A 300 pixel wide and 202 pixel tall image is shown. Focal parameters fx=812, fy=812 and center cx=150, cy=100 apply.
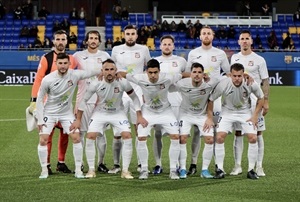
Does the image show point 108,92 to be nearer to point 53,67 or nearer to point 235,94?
point 53,67

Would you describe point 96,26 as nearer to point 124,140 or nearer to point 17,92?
point 17,92

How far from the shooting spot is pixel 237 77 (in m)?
12.0

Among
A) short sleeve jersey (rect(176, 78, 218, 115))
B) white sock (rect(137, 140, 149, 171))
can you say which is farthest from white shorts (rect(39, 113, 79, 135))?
short sleeve jersey (rect(176, 78, 218, 115))

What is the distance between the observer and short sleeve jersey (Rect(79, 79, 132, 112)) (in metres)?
12.1

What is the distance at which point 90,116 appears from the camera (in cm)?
1267

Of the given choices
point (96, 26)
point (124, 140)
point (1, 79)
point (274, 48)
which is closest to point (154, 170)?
point (124, 140)

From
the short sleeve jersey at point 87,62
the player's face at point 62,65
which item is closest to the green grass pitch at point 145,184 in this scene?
the short sleeve jersey at point 87,62

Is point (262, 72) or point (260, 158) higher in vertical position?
point (262, 72)

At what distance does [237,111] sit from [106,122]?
199cm

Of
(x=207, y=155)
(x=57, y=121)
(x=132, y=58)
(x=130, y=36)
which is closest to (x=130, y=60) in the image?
(x=132, y=58)

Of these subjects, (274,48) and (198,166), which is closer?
(198,166)

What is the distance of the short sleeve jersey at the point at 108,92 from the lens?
12062mm

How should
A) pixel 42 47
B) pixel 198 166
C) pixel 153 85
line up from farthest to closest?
pixel 42 47 < pixel 198 166 < pixel 153 85

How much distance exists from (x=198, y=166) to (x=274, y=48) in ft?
83.4
